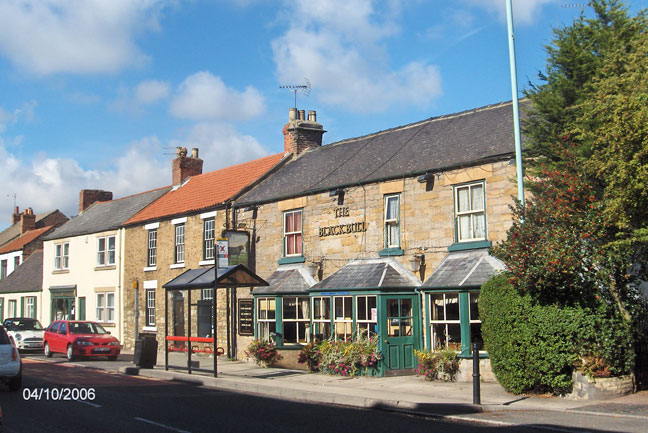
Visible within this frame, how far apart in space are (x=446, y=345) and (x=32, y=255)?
3525cm

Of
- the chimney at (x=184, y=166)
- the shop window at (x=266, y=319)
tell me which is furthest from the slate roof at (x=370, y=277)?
the chimney at (x=184, y=166)

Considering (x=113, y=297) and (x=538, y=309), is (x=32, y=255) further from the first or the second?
(x=538, y=309)

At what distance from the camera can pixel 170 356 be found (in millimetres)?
26891

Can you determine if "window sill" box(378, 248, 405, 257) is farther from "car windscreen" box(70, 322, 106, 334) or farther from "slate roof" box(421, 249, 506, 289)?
"car windscreen" box(70, 322, 106, 334)

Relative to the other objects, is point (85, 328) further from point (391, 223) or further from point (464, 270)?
point (464, 270)

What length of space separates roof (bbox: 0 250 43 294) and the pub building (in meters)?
21.2

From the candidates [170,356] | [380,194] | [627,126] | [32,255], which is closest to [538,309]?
[627,126]

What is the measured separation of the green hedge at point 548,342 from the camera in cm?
1318

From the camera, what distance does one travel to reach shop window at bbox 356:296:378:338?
18562mm

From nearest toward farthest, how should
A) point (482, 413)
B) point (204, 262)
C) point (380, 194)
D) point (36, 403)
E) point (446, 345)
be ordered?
point (482, 413), point (36, 403), point (446, 345), point (380, 194), point (204, 262)

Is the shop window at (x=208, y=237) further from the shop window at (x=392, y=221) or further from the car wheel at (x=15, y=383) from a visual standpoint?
the car wheel at (x=15, y=383)

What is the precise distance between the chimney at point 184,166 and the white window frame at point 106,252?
13.9ft

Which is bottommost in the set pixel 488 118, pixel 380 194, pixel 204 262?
pixel 204 262
